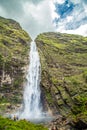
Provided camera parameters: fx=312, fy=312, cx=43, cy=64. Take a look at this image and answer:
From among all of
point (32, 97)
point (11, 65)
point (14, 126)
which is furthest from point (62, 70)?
point (14, 126)

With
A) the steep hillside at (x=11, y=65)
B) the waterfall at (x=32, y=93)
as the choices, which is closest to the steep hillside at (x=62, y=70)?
the waterfall at (x=32, y=93)

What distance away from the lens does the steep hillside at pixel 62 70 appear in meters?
117

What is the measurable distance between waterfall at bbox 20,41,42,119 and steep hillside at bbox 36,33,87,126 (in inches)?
102

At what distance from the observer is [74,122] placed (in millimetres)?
58969

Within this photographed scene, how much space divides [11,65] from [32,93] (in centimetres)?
1510

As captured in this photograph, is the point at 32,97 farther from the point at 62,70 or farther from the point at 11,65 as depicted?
the point at 62,70

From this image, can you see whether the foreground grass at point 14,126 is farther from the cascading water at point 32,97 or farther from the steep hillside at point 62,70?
the cascading water at point 32,97

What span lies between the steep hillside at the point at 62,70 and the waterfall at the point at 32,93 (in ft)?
8.52

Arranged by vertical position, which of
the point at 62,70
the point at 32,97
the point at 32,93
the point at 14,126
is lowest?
the point at 14,126

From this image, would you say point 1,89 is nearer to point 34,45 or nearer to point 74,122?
point 34,45

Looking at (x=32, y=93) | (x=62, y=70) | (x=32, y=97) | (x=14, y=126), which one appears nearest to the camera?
(x=14, y=126)

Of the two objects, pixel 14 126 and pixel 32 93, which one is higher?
pixel 32 93

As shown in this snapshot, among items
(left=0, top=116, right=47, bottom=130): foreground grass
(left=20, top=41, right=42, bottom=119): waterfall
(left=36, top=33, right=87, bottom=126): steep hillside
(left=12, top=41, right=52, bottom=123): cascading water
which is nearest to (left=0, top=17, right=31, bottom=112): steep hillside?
(left=20, top=41, right=42, bottom=119): waterfall

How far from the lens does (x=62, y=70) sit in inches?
5300
